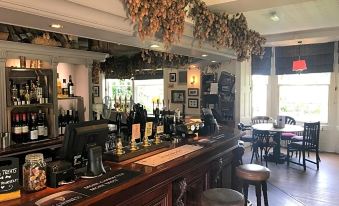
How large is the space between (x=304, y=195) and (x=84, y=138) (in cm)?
390

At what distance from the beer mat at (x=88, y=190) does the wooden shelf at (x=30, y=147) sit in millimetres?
2051

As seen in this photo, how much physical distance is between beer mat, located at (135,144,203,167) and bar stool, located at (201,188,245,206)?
46 centimetres

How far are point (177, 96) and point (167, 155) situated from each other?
345 cm

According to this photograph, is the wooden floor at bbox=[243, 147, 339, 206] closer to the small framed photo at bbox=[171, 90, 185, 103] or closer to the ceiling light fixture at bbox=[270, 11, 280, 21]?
the small framed photo at bbox=[171, 90, 185, 103]

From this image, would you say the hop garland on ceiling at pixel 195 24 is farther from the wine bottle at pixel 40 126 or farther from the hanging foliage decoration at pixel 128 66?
the wine bottle at pixel 40 126

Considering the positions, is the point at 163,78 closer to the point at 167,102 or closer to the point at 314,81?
the point at 167,102

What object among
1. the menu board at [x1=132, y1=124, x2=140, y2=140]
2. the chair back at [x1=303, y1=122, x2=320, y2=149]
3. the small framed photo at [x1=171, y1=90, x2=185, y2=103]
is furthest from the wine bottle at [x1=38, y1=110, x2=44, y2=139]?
the chair back at [x1=303, y1=122, x2=320, y2=149]

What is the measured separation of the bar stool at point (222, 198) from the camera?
2.41 metres

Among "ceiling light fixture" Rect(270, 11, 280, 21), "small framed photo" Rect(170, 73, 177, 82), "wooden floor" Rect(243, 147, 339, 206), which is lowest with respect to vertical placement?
"wooden floor" Rect(243, 147, 339, 206)

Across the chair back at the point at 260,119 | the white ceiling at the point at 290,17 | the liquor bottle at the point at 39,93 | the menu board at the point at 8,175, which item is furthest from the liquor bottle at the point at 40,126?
the chair back at the point at 260,119

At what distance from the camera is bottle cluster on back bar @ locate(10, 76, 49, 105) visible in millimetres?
3821

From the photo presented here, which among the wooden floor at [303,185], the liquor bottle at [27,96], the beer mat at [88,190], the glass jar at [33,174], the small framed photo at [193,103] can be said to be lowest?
the wooden floor at [303,185]

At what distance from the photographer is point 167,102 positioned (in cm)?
587

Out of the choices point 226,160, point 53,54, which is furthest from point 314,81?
point 53,54
